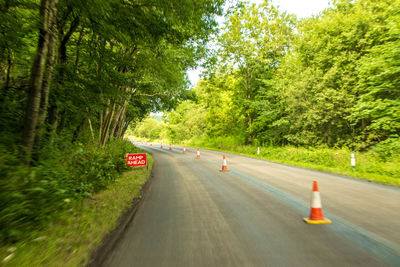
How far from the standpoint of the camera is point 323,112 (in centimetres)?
1417

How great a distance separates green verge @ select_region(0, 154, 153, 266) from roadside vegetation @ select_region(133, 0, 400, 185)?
6919mm

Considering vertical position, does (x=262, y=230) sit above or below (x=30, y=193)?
below

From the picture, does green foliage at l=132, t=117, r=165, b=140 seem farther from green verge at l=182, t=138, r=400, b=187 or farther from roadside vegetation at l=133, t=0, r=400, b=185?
green verge at l=182, t=138, r=400, b=187

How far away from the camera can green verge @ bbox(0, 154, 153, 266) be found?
231 cm

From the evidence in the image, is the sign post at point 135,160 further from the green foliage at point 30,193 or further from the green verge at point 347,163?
the green verge at point 347,163

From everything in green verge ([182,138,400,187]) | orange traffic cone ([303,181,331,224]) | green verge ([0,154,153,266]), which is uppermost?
green verge ([182,138,400,187])

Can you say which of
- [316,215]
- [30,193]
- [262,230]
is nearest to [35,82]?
[30,193]

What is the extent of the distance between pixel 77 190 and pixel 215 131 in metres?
25.5

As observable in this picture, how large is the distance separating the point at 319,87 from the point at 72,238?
15980mm

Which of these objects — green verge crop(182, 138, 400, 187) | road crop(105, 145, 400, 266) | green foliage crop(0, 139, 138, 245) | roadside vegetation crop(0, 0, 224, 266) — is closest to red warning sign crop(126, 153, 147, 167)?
roadside vegetation crop(0, 0, 224, 266)

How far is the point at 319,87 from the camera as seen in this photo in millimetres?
14203

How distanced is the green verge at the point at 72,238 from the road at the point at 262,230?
0.40 meters

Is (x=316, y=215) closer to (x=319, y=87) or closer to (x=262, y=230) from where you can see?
(x=262, y=230)

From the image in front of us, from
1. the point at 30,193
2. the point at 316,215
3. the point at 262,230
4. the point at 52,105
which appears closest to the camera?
the point at 30,193
